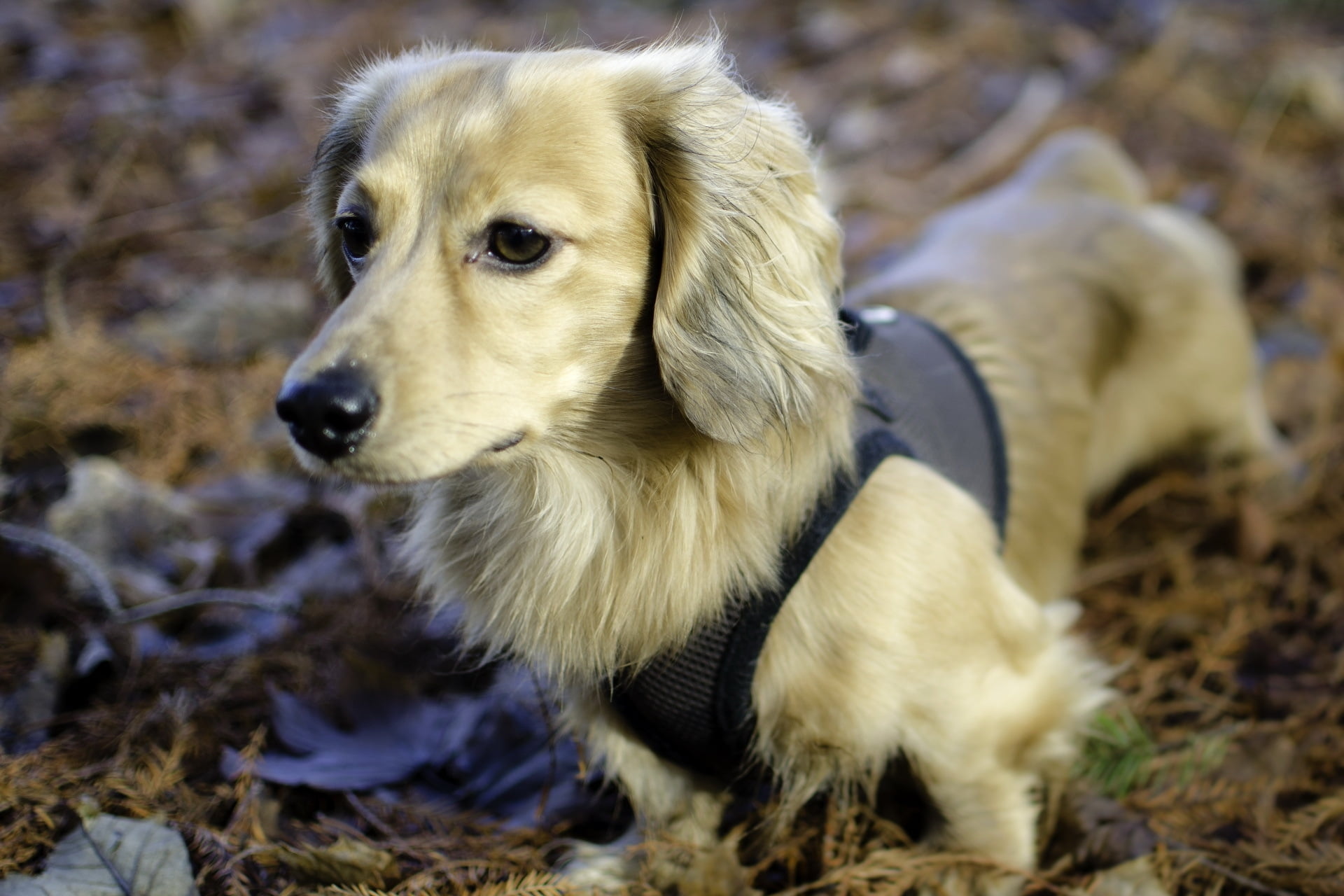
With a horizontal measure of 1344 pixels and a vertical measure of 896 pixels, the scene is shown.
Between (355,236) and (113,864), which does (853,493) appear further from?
(113,864)

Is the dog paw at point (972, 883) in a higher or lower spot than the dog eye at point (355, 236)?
lower

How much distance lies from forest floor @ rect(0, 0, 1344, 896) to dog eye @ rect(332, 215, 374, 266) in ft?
3.27

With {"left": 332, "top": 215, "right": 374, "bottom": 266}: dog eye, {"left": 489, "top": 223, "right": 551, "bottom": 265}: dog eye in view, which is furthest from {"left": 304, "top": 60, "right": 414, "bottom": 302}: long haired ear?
{"left": 489, "top": 223, "right": 551, "bottom": 265}: dog eye

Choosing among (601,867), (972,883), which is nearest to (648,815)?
(601,867)

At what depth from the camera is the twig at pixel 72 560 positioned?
2.45 metres

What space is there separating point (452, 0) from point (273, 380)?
5.12 meters

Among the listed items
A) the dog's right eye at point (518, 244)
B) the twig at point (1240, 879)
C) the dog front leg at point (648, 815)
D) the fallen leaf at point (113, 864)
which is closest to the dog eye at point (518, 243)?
the dog's right eye at point (518, 244)

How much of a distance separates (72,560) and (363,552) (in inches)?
29.1

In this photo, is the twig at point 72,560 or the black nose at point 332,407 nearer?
the black nose at point 332,407

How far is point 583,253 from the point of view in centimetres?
172

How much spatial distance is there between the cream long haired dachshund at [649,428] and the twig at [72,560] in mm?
947

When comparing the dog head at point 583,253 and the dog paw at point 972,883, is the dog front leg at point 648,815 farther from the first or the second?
the dog head at point 583,253

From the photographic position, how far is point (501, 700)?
2.42 meters

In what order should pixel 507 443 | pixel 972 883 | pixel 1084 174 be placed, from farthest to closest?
1. pixel 1084 174
2. pixel 972 883
3. pixel 507 443
